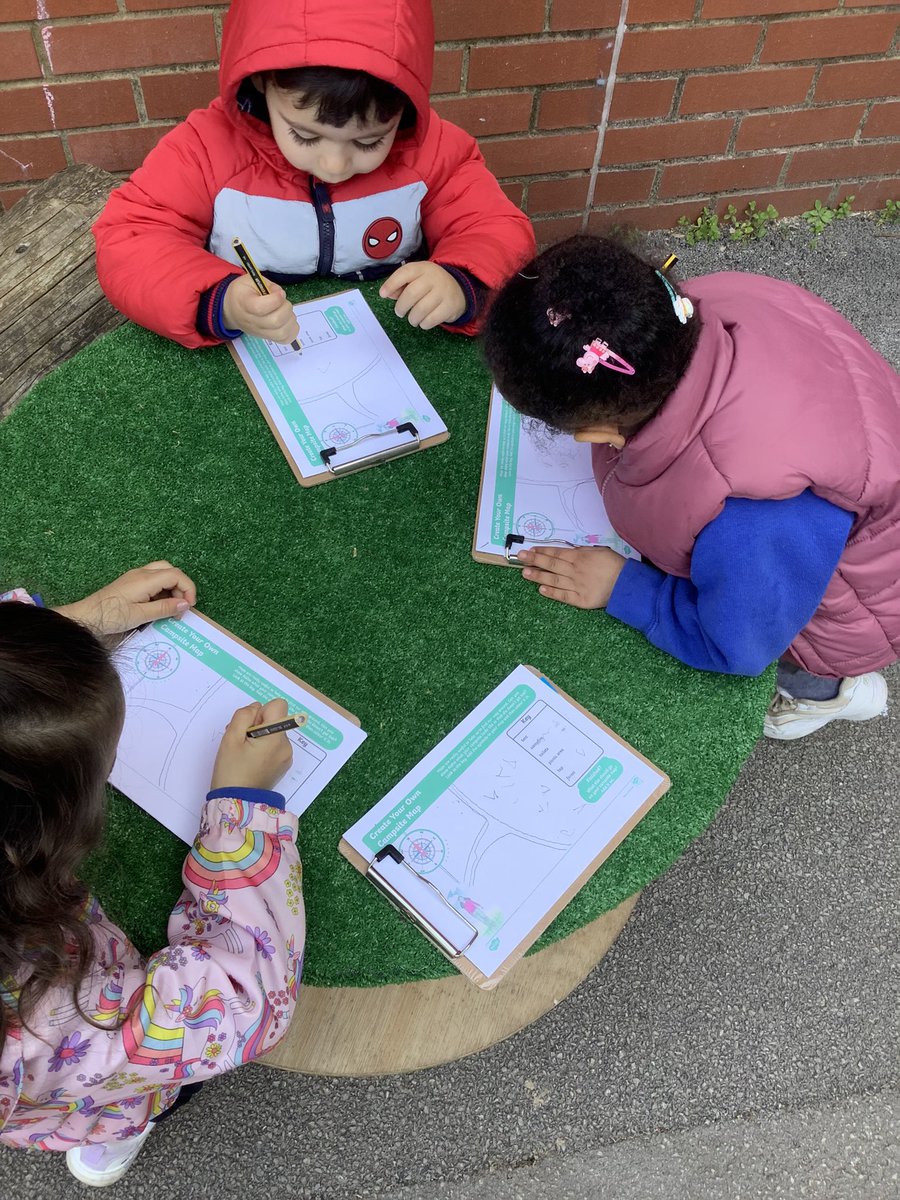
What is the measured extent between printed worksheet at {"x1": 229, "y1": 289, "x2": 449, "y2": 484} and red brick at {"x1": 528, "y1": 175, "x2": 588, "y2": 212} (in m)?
1.30

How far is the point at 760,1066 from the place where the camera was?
1.86 meters

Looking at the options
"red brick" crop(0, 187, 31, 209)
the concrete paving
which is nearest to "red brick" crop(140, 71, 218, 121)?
"red brick" crop(0, 187, 31, 209)

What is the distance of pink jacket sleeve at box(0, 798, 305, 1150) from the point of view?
1.04m

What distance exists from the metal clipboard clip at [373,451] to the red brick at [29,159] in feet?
4.94

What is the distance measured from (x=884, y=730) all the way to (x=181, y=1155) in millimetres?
1801

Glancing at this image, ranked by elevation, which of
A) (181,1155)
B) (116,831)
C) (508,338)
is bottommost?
(181,1155)

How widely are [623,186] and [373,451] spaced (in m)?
1.77

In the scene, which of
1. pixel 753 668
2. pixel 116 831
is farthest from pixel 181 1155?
pixel 753 668

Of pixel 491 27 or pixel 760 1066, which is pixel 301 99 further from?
pixel 760 1066

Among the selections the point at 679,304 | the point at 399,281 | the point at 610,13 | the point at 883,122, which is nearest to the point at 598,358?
the point at 679,304

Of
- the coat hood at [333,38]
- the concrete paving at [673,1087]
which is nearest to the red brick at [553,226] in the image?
the coat hood at [333,38]

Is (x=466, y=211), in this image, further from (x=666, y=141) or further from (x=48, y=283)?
(x=666, y=141)

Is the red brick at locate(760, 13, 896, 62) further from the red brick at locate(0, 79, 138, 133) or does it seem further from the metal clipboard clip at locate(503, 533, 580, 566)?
the metal clipboard clip at locate(503, 533, 580, 566)

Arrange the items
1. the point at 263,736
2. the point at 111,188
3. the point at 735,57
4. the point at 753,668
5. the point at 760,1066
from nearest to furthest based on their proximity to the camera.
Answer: the point at 263,736 → the point at 753,668 → the point at 760,1066 → the point at 111,188 → the point at 735,57
